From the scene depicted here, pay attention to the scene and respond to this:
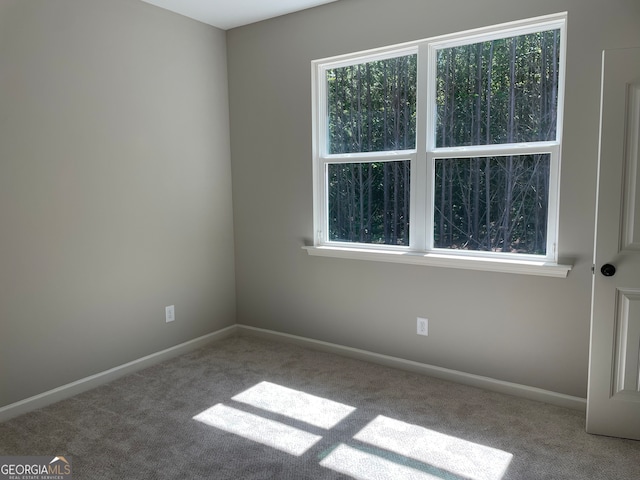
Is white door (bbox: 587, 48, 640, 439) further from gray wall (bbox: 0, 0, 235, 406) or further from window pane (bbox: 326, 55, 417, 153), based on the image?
gray wall (bbox: 0, 0, 235, 406)

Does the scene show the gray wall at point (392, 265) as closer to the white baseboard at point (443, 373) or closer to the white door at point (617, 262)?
the white baseboard at point (443, 373)

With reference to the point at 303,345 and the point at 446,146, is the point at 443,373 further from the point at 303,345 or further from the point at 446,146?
the point at 446,146

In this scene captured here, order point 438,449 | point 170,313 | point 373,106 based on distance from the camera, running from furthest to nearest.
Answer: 1. point 170,313
2. point 373,106
3. point 438,449

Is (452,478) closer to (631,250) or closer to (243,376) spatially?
(631,250)

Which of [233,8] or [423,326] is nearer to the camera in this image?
[423,326]

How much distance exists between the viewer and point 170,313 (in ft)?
12.0

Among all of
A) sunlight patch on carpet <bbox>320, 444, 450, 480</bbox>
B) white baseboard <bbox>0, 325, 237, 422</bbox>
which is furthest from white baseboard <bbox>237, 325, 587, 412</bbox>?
sunlight patch on carpet <bbox>320, 444, 450, 480</bbox>

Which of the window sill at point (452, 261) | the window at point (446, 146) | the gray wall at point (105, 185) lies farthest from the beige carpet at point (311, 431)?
the window at point (446, 146)

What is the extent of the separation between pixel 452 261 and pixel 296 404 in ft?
4.41

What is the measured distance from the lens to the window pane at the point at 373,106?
10.7 feet

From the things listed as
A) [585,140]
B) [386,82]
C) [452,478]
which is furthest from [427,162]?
[452,478]

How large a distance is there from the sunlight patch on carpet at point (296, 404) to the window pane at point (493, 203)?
1.30m

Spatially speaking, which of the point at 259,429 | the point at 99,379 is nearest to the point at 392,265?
the point at 259,429

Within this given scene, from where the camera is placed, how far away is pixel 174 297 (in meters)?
3.70
